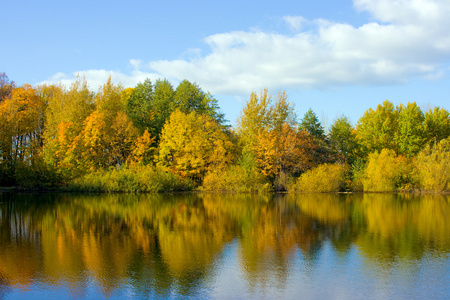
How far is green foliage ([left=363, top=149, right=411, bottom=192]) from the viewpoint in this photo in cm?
4162

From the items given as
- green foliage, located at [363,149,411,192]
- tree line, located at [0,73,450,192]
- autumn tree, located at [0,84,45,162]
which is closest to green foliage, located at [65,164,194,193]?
tree line, located at [0,73,450,192]

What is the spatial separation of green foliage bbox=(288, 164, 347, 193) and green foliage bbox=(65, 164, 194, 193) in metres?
13.6

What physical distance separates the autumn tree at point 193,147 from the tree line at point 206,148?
4.6 inches

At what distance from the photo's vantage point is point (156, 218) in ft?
62.6

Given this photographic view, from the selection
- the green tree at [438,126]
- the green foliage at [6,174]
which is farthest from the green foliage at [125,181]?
the green tree at [438,126]

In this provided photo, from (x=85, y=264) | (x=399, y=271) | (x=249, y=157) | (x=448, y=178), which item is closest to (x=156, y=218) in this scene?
(x=85, y=264)

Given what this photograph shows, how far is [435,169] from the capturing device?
129 feet

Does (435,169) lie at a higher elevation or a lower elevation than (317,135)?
lower

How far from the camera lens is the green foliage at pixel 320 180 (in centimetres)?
4122

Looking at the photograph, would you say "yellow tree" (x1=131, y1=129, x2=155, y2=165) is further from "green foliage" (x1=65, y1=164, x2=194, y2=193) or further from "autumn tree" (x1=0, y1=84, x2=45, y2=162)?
"autumn tree" (x1=0, y1=84, x2=45, y2=162)

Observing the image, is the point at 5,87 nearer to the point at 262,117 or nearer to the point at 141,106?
the point at 141,106

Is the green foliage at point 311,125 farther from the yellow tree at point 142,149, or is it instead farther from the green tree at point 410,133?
the yellow tree at point 142,149

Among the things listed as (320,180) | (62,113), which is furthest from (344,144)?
(62,113)

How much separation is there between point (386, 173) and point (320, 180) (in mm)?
6962
